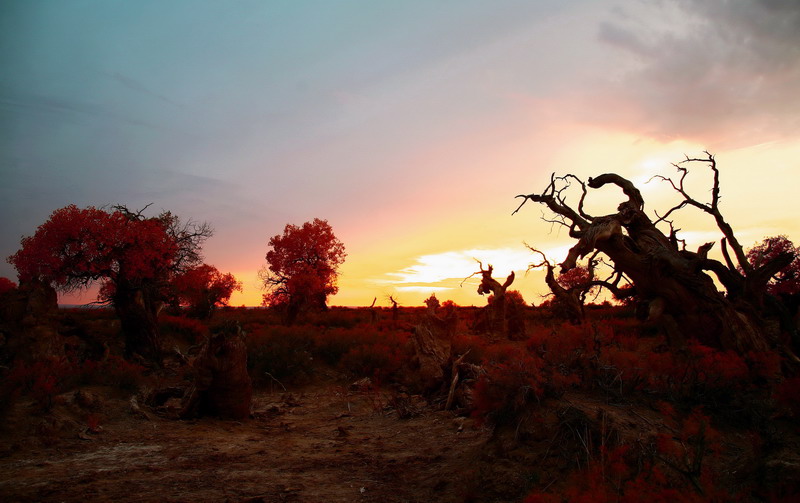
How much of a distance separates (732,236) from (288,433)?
12.2 metres

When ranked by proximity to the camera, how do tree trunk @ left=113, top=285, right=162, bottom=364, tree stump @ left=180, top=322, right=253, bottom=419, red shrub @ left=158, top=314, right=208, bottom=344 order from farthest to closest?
1. red shrub @ left=158, top=314, right=208, bottom=344
2. tree trunk @ left=113, top=285, right=162, bottom=364
3. tree stump @ left=180, top=322, right=253, bottom=419

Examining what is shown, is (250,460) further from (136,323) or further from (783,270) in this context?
(783,270)

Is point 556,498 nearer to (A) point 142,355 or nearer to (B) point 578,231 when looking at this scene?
(B) point 578,231

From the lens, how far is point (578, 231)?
1209cm

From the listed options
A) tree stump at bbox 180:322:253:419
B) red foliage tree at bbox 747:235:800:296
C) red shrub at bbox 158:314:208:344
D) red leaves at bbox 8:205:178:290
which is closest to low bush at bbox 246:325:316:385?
tree stump at bbox 180:322:253:419

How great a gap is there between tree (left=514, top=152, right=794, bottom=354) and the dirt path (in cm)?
544

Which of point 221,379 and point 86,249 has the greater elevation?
point 86,249

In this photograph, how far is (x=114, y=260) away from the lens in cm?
1484

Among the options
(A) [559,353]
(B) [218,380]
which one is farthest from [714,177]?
(B) [218,380]

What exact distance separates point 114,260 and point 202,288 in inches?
568

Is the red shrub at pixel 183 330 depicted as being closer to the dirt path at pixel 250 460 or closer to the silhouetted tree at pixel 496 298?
the dirt path at pixel 250 460

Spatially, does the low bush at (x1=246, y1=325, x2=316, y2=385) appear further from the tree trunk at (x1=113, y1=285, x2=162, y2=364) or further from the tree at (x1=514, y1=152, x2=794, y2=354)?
the tree at (x1=514, y1=152, x2=794, y2=354)

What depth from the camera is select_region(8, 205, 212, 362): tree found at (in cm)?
1378

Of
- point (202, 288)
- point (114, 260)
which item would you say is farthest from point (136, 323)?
point (202, 288)
